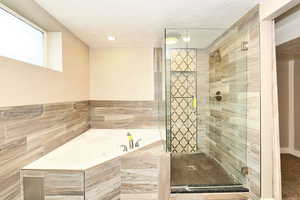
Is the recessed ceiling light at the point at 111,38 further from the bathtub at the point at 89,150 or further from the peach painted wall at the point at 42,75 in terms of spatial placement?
the bathtub at the point at 89,150

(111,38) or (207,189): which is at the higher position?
(111,38)

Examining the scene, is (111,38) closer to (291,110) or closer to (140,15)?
(140,15)

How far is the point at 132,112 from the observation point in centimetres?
371

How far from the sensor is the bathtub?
6.03 feet

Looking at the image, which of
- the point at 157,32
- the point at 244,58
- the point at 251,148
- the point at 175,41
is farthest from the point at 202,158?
the point at 157,32

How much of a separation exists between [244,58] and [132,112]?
7.27 ft

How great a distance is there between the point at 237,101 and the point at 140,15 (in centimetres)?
169

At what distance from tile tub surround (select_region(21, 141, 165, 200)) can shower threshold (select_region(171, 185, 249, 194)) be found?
0.35 meters

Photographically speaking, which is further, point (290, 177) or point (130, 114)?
point (130, 114)

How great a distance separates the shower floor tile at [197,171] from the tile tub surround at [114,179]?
0.50 meters

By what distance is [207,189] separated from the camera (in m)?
2.30

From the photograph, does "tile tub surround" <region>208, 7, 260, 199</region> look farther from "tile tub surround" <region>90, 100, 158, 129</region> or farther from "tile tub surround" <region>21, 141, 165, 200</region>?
"tile tub surround" <region>90, 100, 158, 129</region>

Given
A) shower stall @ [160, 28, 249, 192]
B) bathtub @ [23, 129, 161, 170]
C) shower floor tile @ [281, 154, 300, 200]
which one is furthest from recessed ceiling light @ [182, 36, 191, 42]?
shower floor tile @ [281, 154, 300, 200]

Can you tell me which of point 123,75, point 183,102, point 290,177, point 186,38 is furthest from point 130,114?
point 290,177
